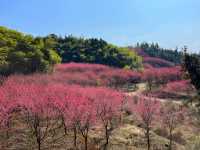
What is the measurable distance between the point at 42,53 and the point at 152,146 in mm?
27442

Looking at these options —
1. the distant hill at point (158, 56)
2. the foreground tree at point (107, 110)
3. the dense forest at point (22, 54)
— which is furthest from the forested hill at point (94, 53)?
the foreground tree at point (107, 110)

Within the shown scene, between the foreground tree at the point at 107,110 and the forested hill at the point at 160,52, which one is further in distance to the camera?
the forested hill at the point at 160,52

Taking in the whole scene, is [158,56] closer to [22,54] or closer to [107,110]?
[22,54]

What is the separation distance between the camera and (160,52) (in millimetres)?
146000

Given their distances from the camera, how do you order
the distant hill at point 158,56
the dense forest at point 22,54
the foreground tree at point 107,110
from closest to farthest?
the foreground tree at point 107,110
the dense forest at point 22,54
the distant hill at point 158,56

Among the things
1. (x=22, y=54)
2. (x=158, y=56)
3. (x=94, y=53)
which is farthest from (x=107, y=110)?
(x=158, y=56)

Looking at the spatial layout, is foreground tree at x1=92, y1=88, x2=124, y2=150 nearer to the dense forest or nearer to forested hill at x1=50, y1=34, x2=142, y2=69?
the dense forest

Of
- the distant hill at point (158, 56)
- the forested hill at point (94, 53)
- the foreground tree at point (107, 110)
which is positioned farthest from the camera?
the distant hill at point (158, 56)

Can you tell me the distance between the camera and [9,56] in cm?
5475

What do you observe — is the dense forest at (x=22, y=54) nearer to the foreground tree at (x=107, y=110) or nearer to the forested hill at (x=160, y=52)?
the foreground tree at (x=107, y=110)

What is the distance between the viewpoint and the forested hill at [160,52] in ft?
454

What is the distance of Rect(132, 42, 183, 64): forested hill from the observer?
138375mm

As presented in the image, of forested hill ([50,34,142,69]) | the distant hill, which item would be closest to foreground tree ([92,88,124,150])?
forested hill ([50,34,142,69])

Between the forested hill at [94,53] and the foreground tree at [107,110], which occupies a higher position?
the forested hill at [94,53]
